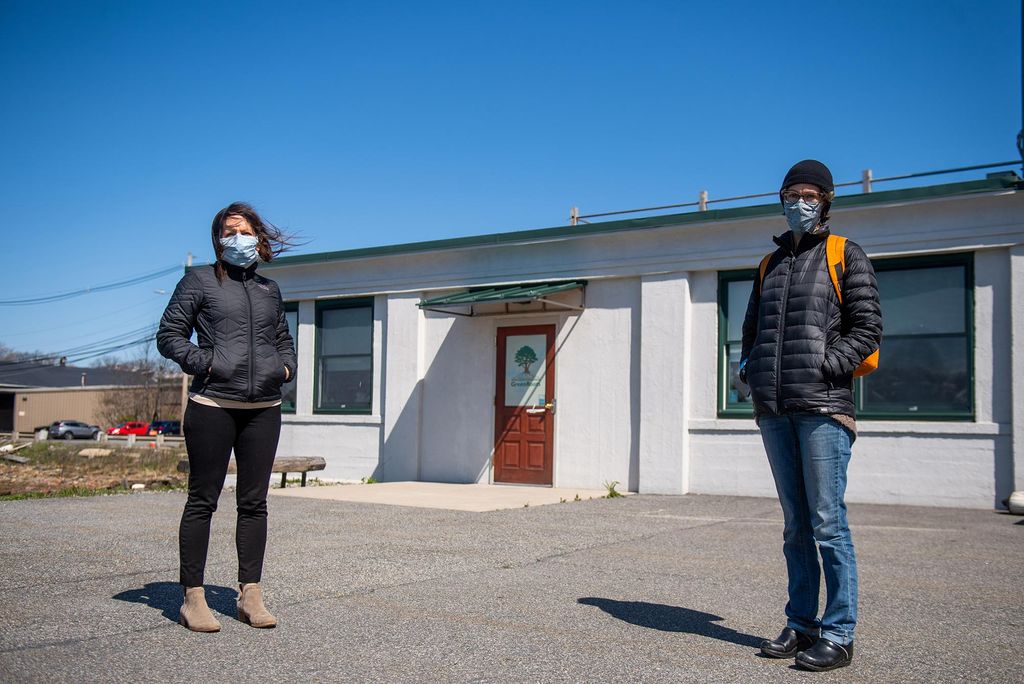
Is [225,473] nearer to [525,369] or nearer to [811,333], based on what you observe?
[811,333]

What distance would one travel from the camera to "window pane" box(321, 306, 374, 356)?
16047mm

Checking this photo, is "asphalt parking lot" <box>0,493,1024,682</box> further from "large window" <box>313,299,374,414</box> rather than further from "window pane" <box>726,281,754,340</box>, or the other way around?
"large window" <box>313,299,374,414</box>

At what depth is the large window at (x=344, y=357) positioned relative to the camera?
52.5 ft

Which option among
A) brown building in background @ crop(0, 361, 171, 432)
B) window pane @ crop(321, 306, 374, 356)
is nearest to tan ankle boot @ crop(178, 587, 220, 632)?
window pane @ crop(321, 306, 374, 356)

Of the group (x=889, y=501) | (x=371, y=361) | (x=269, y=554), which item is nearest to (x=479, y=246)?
(x=371, y=361)

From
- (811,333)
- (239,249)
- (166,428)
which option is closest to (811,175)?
(811,333)

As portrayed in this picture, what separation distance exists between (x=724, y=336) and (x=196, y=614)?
923 centimetres

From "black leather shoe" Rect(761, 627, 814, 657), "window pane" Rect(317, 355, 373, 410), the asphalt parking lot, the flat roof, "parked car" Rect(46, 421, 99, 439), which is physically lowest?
"parked car" Rect(46, 421, 99, 439)

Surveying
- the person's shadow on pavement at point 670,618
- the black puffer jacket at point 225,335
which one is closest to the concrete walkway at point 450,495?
the person's shadow on pavement at point 670,618

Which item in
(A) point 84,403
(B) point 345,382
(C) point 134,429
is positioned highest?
(B) point 345,382

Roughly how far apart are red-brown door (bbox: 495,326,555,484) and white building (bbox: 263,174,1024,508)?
1.0 inches

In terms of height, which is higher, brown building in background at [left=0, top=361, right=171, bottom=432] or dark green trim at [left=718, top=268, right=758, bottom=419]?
dark green trim at [left=718, top=268, right=758, bottom=419]

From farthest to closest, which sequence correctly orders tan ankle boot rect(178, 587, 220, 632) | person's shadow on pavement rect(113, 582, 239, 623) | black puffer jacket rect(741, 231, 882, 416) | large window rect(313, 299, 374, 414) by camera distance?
large window rect(313, 299, 374, 414), person's shadow on pavement rect(113, 582, 239, 623), tan ankle boot rect(178, 587, 220, 632), black puffer jacket rect(741, 231, 882, 416)

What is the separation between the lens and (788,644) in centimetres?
407
